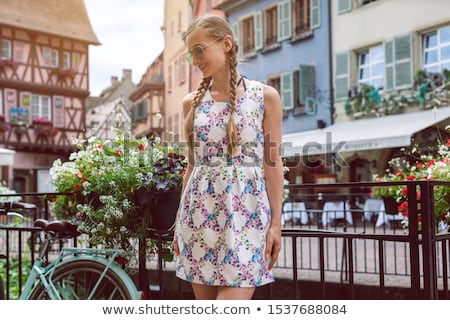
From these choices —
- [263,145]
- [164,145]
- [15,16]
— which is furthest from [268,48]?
[263,145]

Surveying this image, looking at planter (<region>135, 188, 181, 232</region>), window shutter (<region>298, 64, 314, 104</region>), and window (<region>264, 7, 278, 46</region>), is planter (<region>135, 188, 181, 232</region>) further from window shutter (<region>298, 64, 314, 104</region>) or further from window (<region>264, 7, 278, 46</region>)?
window (<region>264, 7, 278, 46</region>)

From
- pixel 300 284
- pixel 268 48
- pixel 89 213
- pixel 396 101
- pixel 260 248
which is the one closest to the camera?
pixel 260 248

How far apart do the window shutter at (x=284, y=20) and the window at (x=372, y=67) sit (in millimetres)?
1487

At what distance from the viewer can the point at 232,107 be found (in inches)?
71.9

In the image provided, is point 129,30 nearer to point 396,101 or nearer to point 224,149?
point 224,149

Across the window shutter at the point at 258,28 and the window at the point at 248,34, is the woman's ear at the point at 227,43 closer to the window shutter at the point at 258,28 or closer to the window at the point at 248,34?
the window shutter at the point at 258,28

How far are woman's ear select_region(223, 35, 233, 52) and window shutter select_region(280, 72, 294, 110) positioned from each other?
10525mm

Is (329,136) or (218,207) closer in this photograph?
(218,207)

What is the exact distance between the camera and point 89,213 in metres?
2.47

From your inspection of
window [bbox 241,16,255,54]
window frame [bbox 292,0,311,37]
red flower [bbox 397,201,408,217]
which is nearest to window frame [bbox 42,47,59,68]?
window [bbox 241,16,255,54]

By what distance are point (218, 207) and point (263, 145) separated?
7.8 inches

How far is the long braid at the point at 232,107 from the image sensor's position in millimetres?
1811

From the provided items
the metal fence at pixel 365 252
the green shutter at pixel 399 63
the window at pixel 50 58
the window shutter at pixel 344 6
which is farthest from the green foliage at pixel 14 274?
the window shutter at pixel 344 6

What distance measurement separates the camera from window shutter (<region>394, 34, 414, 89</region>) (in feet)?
33.5
